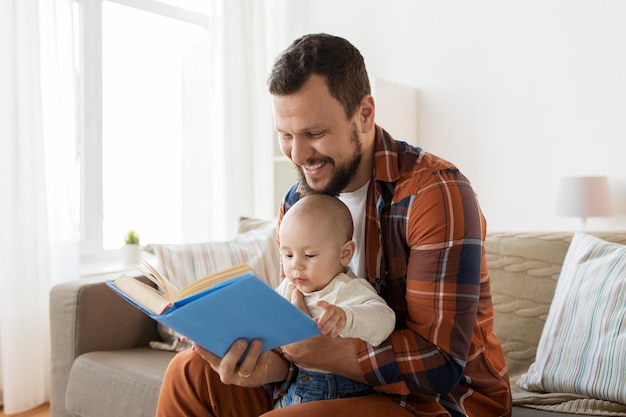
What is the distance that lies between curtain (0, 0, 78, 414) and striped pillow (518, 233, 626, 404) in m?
2.03

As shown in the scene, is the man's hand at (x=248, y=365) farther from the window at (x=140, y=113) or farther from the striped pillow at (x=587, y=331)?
the window at (x=140, y=113)

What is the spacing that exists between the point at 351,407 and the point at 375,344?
4.6 inches

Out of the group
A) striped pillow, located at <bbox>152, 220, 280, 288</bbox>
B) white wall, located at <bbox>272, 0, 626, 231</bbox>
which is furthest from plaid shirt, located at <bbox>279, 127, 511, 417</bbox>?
white wall, located at <bbox>272, 0, 626, 231</bbox>

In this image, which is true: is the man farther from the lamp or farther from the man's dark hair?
the lamp

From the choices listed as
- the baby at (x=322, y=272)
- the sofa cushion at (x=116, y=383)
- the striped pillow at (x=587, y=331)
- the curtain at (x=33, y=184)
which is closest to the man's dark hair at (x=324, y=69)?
the baby at (x=322, y=272)

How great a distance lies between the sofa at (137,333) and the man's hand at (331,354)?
1.90ft

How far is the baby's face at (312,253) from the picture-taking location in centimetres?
128

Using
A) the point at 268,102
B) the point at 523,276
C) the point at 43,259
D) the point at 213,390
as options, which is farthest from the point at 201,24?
the point at 213,390

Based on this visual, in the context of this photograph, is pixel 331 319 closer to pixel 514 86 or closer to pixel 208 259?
pixel 208 259

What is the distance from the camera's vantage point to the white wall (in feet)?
10.6

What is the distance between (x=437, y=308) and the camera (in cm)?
116

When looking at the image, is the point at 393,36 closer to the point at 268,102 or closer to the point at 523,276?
the point at 268,102

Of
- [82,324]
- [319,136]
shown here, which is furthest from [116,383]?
[319,136]

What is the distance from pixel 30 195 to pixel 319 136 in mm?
1833
